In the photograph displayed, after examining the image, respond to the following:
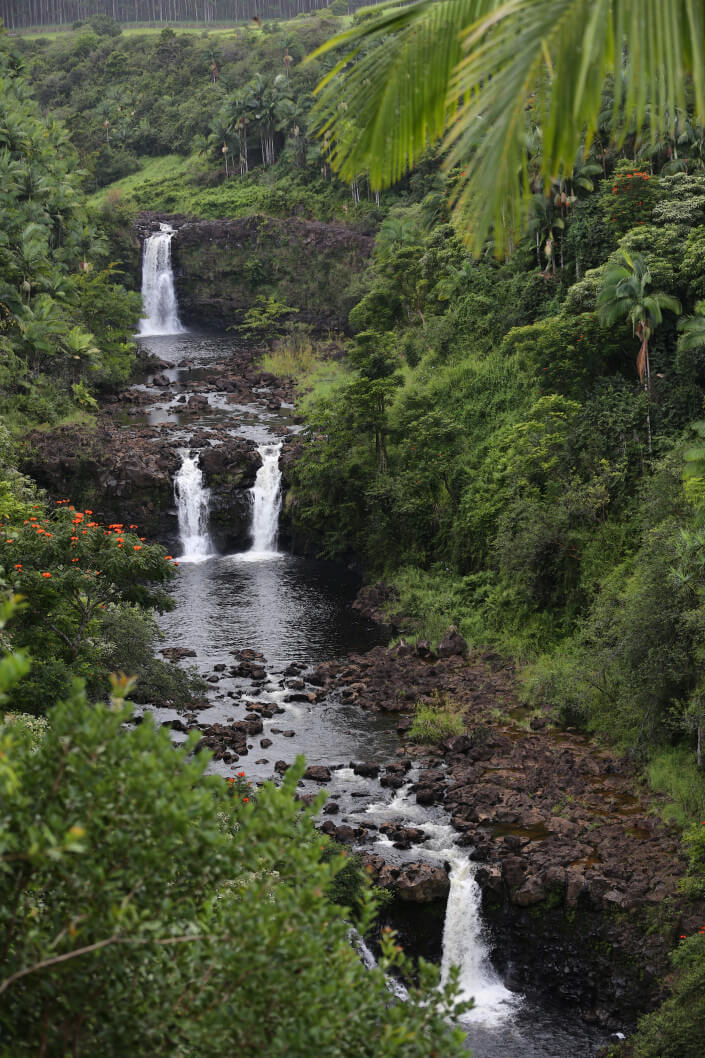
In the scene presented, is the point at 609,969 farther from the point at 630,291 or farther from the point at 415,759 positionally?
the point at 630,291

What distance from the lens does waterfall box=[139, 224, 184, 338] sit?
207ft

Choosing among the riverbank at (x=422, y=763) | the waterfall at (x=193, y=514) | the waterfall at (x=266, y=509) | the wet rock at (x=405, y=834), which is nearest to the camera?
the riverbank at (x=422, y=763)

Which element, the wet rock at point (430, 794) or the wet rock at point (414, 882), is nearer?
the wet rock at point (414, 882)

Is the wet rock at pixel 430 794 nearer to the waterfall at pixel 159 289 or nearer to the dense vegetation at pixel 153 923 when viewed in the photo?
the dense vegetation at pixel 153 923

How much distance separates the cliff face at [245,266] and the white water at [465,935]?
153 feet

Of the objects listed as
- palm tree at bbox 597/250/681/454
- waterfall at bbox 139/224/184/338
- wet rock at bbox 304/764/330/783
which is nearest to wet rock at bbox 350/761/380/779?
wet rock at bbox 304/764/330/783

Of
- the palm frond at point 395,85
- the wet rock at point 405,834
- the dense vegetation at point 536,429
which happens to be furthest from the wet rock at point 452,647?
the palm frond at point 395,85

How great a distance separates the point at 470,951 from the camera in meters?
16.1

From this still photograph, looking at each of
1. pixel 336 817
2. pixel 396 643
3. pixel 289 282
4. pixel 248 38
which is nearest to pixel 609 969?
pixel 336 817

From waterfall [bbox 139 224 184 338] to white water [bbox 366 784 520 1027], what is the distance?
49284 mm

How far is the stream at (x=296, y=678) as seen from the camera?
15047 mm

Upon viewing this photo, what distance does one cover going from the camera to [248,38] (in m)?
90.5

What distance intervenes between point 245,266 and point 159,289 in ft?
18.4

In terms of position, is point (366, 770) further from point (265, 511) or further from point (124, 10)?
point (124, 10)
